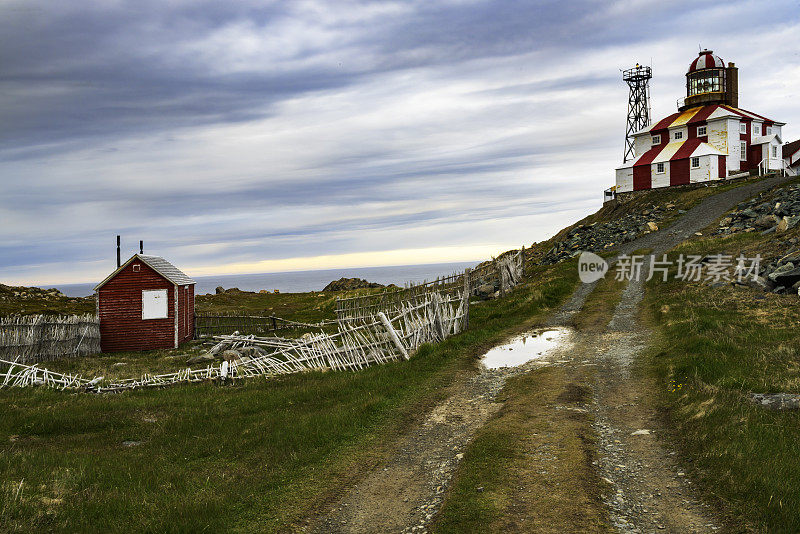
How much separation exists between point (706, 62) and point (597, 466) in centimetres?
6254

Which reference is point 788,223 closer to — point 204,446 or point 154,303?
point 204,446

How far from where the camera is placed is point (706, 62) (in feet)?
190

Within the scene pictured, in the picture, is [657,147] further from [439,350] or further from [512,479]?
[512,479]

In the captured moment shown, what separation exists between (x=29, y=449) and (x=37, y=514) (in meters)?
4.14

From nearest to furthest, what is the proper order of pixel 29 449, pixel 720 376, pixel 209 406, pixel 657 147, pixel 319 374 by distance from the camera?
pixel 29 449 → pixel 720 376 → pixel 209 406 → pixel 319 374 → pixel 657 147

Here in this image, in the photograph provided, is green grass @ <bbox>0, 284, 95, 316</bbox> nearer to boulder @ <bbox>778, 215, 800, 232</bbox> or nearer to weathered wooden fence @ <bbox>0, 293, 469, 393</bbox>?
weathered wooden fence @ <bbox>0, 293, 469, 393</bbox>

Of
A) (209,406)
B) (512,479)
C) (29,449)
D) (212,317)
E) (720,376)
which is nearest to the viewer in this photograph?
(512,479)

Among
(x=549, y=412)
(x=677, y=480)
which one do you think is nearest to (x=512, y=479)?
(x=677, y=480)

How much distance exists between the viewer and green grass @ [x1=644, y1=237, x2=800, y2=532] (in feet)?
23.3

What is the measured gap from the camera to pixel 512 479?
7852mm

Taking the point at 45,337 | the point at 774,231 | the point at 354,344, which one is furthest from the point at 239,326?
the point at 774,231

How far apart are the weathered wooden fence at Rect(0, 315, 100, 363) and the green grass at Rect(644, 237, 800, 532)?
2351cm

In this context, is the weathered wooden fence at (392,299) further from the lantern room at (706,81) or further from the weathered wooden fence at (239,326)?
the lantern room at (706,81)

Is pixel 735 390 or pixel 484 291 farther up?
pixel 484 291
